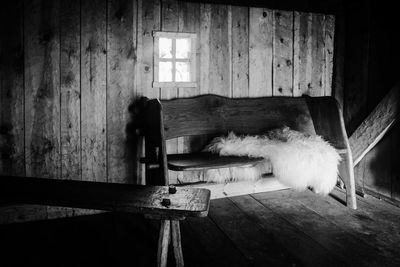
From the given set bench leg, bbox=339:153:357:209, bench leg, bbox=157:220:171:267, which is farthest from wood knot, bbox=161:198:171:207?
bench leg, bbox=339:153:357:209

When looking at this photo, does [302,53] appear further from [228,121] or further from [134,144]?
[134,144]

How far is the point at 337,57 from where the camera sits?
11.2 feet

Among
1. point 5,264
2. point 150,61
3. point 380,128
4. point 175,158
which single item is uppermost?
point 150,61

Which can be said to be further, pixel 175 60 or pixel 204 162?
pixel 175 60

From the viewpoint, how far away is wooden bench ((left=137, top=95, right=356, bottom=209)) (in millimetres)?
2365

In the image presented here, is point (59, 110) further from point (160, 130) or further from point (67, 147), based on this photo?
point (160, 130)

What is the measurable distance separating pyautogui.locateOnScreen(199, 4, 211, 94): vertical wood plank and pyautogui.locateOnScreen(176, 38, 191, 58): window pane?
12 cm

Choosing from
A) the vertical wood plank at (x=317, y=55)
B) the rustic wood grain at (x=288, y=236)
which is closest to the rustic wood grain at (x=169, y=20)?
the rustic wood grain at (x=288, y=236)

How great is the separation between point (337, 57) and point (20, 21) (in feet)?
9.52

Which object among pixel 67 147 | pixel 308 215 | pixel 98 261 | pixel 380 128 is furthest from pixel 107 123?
pixel 380 128

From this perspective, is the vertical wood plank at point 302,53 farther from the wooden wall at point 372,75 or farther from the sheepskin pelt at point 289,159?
the sheepskin pelt at point 289,159

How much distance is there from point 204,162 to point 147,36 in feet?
3.87

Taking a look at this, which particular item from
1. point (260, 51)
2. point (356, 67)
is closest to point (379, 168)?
point (356, 67)

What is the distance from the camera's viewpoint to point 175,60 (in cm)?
289
